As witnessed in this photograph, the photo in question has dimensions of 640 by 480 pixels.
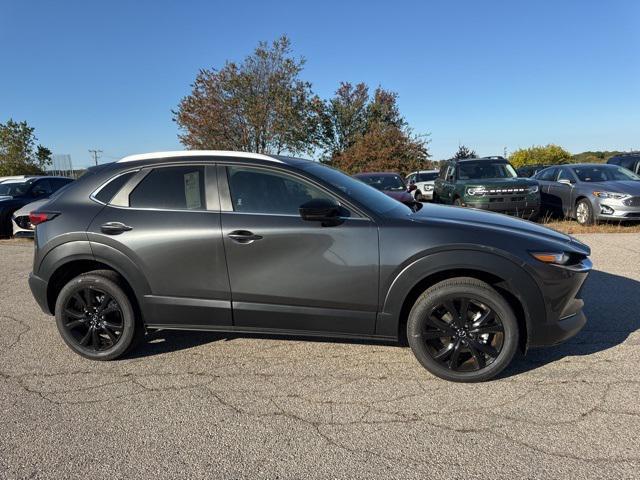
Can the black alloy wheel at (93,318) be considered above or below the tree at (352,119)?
below

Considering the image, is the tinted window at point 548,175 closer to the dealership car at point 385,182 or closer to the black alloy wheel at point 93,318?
the dealership car at point 385,182

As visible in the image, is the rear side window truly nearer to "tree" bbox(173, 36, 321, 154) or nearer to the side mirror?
the side mirror

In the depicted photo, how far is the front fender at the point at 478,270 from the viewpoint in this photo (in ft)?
10.8

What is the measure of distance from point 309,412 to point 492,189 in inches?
372

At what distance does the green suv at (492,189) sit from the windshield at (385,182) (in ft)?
4.57

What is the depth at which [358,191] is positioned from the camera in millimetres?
3945

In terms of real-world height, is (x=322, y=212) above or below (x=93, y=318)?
above

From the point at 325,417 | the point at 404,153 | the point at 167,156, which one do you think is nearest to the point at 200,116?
the point at 404,153

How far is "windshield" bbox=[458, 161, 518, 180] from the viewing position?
12371 millimetres

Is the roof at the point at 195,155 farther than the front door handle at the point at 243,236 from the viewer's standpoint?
Yes

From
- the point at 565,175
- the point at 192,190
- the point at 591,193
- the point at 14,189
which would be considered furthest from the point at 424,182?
the point at 192,190

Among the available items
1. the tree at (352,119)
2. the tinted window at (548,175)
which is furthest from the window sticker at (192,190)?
the tree at (352,119)

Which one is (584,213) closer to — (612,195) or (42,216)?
(612,195)

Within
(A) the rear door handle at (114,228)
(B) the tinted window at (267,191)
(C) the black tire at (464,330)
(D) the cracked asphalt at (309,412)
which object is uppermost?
(B) the tinted window at (267,191)
